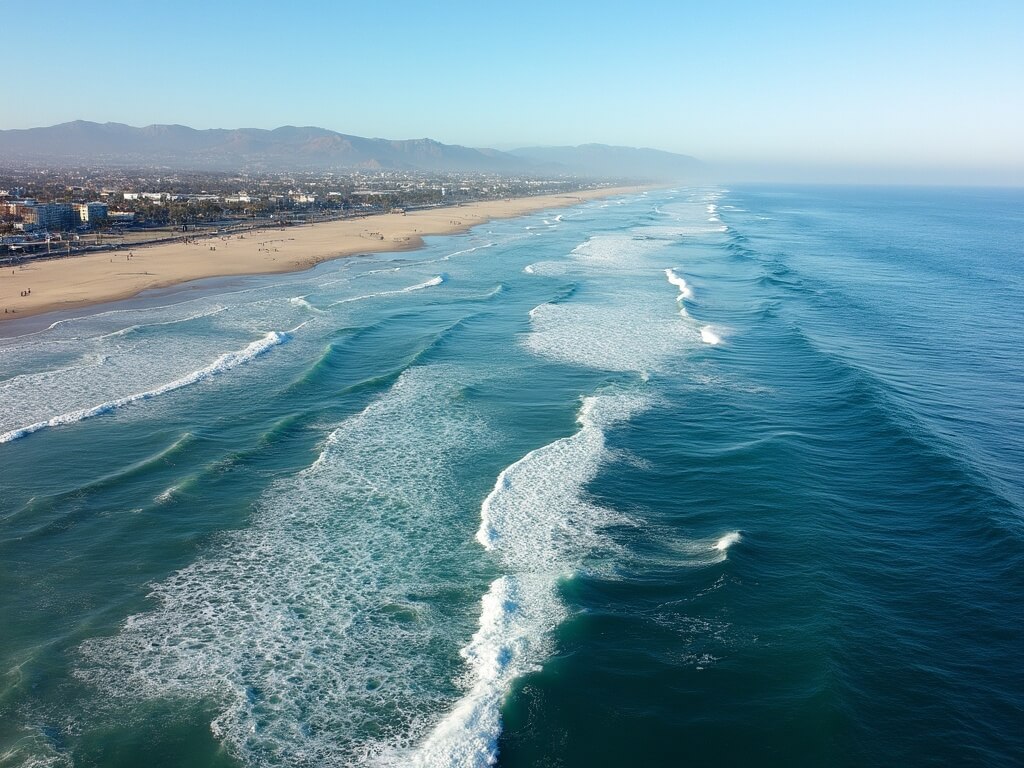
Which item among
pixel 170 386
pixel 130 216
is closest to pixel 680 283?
pixel 170 386

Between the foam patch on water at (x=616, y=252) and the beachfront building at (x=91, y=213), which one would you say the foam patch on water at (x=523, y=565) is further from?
the beachfront building at (x=91, y=213)

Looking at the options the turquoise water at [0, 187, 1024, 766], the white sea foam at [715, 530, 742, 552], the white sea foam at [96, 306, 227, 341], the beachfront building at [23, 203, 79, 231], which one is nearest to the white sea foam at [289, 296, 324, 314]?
the white sea foam at [96, 306, 227, 341]

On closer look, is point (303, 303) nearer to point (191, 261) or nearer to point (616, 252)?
point (191, 261)

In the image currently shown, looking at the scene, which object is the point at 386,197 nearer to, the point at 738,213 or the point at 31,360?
the point at 738,213

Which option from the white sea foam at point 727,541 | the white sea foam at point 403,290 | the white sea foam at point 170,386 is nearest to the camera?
the white sea foam at point 727,541

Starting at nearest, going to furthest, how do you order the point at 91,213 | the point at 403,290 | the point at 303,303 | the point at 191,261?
1. the point at 303,303
2. the point at 403,290
3. the point at 191,261
4. the point at 91,213

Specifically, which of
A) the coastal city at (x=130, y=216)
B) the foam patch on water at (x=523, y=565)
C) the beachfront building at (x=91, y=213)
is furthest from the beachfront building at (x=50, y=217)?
the foam patch on water at (x=523, y=565)
